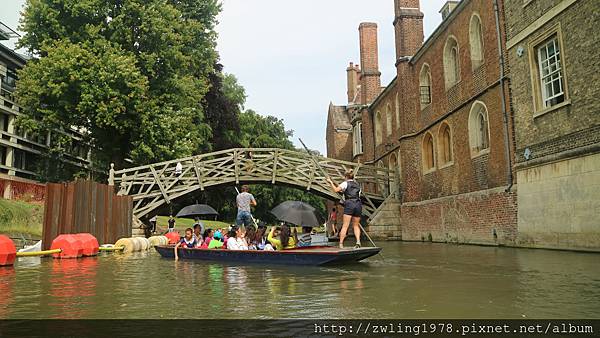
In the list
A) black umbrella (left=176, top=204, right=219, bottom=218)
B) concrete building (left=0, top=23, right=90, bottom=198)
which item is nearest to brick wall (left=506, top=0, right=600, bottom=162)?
black umbrella (left=176, top=204, right=219, bottom=218)

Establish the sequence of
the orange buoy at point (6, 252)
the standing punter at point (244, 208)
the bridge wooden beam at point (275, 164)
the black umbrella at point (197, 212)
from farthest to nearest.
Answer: the bridge wooden beam at point (275, 164), the black umbrella at point (197, 212), the standing punter at point (244, 208), the orange buoy at point (6, 252)

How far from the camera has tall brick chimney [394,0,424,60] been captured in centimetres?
2280

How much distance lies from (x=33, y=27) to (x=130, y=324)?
24.6 m

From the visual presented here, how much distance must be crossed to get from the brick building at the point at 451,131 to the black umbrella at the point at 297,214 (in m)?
6.28

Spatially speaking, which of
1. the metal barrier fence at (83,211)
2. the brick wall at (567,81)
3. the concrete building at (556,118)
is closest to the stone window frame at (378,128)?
the concrete building at (556,118)

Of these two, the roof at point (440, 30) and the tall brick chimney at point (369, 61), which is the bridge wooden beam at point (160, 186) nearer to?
the roof at point (440, 30)

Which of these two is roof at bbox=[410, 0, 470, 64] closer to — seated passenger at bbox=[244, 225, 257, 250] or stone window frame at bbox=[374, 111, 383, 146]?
stone window frame at bbox=[374, 111, 383, 146]

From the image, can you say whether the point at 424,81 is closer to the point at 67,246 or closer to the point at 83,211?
the point at 83,211

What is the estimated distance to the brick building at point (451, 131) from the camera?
1564 cm

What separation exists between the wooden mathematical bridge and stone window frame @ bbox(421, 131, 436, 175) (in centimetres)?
250

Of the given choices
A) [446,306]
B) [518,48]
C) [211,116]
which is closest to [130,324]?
[446,306]

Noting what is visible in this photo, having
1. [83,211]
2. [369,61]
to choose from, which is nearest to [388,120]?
[369,61]

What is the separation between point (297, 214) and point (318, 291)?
532 cm

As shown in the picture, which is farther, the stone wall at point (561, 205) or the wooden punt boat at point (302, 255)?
the stone wall at point (561, 205)
